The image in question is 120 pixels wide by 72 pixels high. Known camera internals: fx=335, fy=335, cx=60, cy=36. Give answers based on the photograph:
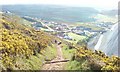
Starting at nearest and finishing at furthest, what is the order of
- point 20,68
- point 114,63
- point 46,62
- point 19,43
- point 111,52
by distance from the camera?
point 114,63 < point 20,68 < point 19,43 < point 46,62 < point 111,52

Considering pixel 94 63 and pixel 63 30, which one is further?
pixel 63 30

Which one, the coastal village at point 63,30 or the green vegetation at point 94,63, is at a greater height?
the green vegetation at point 94,63

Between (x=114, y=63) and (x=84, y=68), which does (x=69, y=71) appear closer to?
(x=84, y=68)

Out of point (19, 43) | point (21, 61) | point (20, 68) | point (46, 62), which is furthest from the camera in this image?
point (46, 62)

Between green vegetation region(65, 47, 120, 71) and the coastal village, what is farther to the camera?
the coastal village

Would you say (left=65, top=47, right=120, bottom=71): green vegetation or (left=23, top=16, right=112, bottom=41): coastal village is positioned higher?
(left=65, top=47, right=120, bottom=71): green vegetation

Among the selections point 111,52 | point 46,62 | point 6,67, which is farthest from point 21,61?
point 111,52

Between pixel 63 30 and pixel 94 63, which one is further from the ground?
pixel 94 63

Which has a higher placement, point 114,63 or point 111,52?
point 114,63

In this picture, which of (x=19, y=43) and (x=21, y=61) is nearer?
(x=21, y=61)

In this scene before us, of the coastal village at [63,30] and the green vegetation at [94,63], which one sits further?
the coastal village at [63,30]
